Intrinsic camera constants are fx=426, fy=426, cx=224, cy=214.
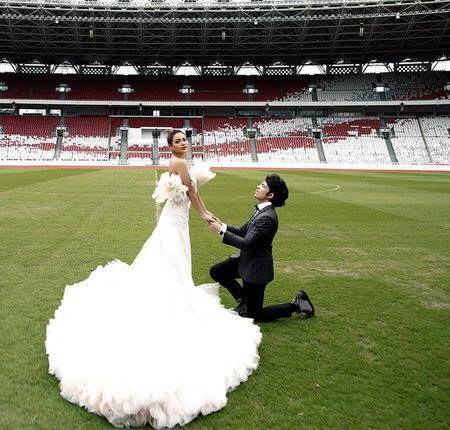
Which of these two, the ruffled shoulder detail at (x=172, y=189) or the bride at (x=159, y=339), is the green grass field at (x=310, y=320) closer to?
the bride at (x=159, y=339)

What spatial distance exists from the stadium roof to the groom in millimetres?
42557

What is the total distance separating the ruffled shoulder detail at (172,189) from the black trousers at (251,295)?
1.29 metres

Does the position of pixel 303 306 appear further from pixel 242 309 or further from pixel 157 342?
pixel 157 342

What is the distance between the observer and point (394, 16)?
138ft

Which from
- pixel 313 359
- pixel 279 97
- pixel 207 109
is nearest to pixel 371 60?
pixel 279 97

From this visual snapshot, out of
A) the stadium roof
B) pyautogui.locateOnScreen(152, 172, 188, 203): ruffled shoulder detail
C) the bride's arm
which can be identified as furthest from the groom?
the stadium roof

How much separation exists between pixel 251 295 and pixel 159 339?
145 cm

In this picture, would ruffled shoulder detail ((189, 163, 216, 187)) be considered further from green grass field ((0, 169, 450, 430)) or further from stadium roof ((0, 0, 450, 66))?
stadium roof ((0, 0, 450, 66))

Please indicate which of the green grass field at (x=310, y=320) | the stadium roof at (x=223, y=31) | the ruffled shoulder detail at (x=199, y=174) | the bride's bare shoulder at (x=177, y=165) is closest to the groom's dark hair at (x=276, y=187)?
the ruffled shoulder detail at (x=199, y=174)

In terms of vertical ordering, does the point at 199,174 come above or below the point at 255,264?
above

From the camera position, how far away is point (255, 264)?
482 centimetres

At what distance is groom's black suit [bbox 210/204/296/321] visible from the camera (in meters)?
4.63

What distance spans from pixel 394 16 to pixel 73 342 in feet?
154

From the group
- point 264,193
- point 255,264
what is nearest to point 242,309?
point 255,264
